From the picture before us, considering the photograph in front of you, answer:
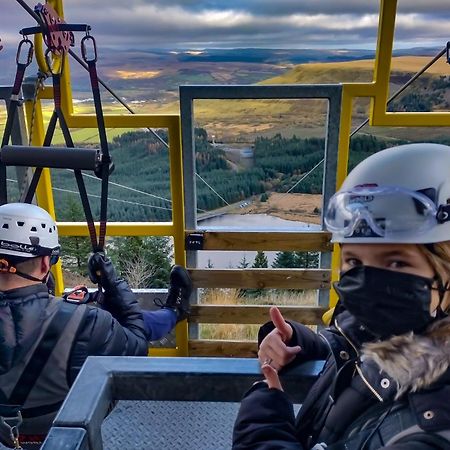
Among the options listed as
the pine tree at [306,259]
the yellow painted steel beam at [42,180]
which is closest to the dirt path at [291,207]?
the pine tree at [306,259]

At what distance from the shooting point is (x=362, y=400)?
1138mm

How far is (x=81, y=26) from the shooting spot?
265 cm

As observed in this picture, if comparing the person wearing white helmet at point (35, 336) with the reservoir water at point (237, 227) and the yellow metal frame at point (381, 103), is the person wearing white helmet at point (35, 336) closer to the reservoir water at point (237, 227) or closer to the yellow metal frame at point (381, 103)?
the reservoir water at point (237, 227)

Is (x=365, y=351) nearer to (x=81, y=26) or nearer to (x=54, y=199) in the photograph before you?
(x=81, y=26)

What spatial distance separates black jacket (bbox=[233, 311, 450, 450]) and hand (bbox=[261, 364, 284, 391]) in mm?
13

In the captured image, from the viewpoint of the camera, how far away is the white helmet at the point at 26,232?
2.29 metres

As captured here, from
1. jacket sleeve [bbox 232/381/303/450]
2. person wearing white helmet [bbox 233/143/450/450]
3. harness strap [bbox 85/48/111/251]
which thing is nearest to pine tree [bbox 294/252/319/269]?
harness strap [bbox 85/48/111/251]

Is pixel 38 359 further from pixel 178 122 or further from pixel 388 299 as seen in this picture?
pixel 178 122

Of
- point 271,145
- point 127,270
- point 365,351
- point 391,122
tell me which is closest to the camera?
point 365,351

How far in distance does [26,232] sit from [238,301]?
1771 mm

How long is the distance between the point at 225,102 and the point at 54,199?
50.7 inches

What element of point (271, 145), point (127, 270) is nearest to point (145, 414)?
point (127, 270)

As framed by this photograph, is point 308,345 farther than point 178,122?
No

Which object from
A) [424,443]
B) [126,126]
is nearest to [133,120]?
[126,126]
